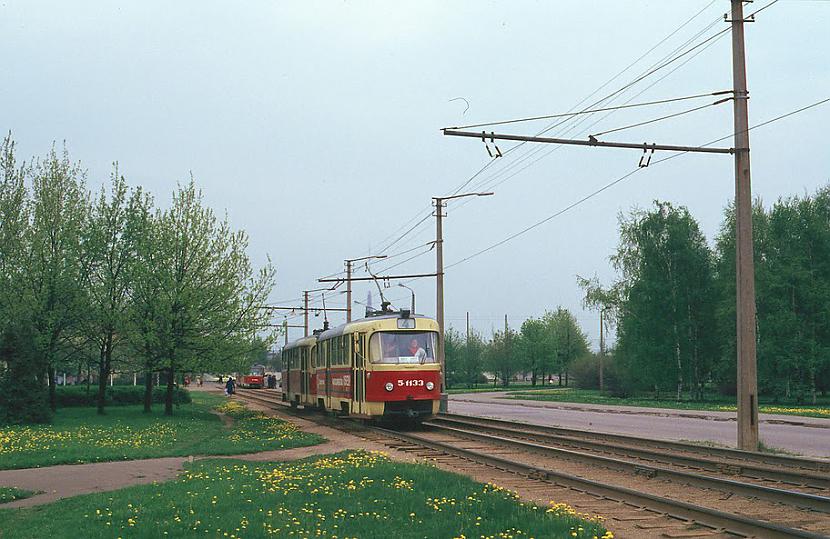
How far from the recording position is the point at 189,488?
12.9m

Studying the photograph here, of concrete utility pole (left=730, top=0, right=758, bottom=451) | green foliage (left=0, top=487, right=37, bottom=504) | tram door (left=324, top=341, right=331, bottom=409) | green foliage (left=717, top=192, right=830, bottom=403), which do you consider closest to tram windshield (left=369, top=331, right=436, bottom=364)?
tram door (left=324, top=341, right=331, bottom=409)

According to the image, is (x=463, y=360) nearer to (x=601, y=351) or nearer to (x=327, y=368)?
(x=601, y=351)

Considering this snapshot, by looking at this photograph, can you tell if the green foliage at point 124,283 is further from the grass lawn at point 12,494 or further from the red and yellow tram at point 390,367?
the grass lawn at point 12,494

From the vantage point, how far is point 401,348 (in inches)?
958

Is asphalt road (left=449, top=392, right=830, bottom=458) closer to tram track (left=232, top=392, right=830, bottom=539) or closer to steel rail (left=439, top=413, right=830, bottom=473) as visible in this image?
steel rail (left=439, top=413, right=830, bottom=473)

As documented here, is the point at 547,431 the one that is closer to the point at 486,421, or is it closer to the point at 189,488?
the point at 486,421

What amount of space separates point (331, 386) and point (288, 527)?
752 inches

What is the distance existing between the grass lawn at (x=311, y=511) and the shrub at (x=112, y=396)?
1071 inches

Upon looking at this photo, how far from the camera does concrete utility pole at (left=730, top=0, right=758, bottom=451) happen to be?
705 inches

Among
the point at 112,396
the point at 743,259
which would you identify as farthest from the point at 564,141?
the point at 112,396

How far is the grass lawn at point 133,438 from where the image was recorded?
59.4 feet

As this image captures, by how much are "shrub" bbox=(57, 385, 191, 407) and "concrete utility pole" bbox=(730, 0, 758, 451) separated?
30417 millimetres

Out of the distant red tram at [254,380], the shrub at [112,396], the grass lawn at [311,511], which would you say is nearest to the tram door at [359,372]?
the grass lawn at [311,511]

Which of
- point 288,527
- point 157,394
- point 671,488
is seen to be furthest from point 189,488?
point 157,394
